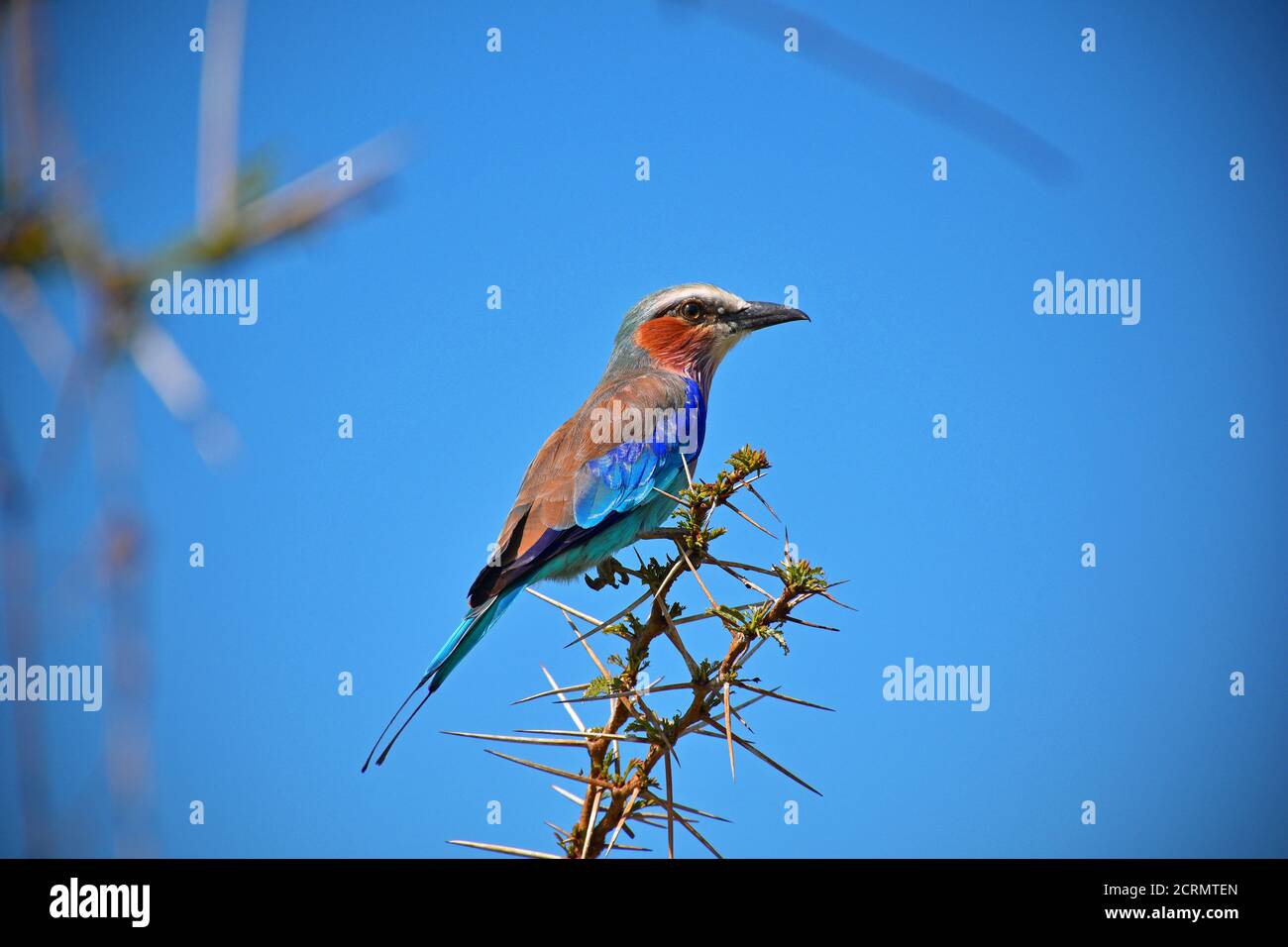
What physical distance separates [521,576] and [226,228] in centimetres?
403

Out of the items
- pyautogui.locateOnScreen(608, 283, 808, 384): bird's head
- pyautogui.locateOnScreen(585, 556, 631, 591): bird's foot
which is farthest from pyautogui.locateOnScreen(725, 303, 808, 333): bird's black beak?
pyautogui.locateOnScreen(585, 556, 631, 591): bird's foot

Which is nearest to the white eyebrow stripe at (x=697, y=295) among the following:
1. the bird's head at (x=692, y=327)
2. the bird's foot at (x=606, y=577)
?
the bird's head at (x=692, y=327)

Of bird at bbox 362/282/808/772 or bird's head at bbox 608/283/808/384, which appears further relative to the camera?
bird's head at bbox 608/283/808/384

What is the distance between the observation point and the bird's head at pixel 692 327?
720 centimetres

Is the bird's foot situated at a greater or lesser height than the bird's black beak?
lesser

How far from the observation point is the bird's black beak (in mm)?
7016

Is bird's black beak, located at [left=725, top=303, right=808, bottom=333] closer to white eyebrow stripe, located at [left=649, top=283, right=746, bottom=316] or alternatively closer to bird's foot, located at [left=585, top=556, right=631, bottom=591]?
white eyebrow stripe, located at [left=649, top=283, right=746, bottom=316]

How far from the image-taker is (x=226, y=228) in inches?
46.0

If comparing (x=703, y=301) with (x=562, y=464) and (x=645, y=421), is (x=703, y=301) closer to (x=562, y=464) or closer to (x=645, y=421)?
(x=645, y=421)

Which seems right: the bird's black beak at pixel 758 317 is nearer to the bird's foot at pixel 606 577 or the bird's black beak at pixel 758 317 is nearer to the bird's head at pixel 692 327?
the bird's head at pixel 692 327

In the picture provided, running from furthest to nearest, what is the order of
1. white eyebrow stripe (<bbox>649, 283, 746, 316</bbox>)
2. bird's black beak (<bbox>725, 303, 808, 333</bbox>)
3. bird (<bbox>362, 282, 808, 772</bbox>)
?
white eyebrow stripe (<bbox>649, 283, 746, 316</bbox>), bird's black beak (<bbox>725, 303, 808, 333</bbox>), bird (<bbox>362, 282, 808, 772</bbox>)
